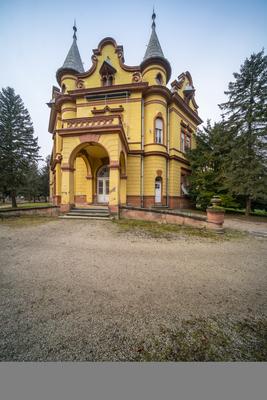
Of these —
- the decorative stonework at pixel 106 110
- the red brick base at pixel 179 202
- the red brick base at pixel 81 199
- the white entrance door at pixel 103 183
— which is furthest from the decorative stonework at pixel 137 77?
the red brick base at pixel 81 199

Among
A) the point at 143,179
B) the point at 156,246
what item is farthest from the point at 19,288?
the point at 143,179

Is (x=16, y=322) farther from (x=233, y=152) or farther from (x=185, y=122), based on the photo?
(x=185, y=122)

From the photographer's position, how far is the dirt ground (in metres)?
1.90

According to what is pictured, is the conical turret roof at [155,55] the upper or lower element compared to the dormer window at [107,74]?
upper

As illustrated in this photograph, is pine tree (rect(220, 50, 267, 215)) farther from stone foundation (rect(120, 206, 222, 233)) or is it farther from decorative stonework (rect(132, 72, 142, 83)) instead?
decorative stonework (rect(132, 72, 142, 83))

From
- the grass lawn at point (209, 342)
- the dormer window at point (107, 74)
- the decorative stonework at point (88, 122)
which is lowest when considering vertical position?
the grass lawn at point (209, 342)

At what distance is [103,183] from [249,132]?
12.9m

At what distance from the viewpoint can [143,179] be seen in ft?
49.1

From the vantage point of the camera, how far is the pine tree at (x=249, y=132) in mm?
11562

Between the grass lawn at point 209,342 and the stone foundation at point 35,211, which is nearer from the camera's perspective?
the grass lawn at point 209,342

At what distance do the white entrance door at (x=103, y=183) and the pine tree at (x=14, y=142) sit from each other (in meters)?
11.4

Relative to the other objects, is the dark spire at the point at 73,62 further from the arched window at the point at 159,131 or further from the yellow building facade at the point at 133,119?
the arched window at the point at 159,131

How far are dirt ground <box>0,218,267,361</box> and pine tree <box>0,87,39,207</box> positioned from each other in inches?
700

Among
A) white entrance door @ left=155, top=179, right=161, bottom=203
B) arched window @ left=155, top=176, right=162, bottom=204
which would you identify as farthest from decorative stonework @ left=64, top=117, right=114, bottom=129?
white entrance door @ left=155, top=179, right=161, bottom=203
